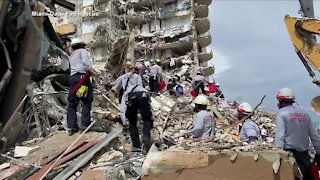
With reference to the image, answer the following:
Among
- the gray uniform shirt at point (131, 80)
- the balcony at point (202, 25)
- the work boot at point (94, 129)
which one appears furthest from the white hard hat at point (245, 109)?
the balcony at point (202, 25)

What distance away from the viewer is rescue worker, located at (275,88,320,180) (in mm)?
4949

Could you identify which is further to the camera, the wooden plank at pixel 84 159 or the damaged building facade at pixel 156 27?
the damaged building facade at pixel 156 27

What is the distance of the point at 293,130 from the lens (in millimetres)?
4949

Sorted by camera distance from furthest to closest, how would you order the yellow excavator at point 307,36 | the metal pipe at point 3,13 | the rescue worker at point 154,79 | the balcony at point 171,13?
the balcony at point 171,13 < the rescue worker at point 154,79 < the yellow excavator at point 307,36 < the metal pipe at point 3,13

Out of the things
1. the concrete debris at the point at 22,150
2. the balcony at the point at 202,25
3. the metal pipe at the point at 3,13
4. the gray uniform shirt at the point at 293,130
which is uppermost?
the balcony at the point at 202,25

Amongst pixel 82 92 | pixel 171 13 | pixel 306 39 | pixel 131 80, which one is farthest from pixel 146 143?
pixel 171 13

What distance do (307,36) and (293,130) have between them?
6.16m

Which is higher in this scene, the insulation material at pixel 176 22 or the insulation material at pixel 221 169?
the insulation material at pixel 176 22

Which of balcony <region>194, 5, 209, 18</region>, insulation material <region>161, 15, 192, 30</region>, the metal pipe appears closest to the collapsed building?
the metal pipe

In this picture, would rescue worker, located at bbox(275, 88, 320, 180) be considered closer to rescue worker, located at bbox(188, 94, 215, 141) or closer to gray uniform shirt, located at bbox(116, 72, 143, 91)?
rescue worker, located at bbox(188, 94, 215, 141)

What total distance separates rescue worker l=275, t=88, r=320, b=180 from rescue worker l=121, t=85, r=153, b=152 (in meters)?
2.36

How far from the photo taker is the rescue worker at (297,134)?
16.2 ft

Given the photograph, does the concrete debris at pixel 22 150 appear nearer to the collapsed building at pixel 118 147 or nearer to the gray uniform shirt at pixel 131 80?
the collapsed building at pixel 118 147

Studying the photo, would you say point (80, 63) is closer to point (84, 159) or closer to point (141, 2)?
point (84, 159)
